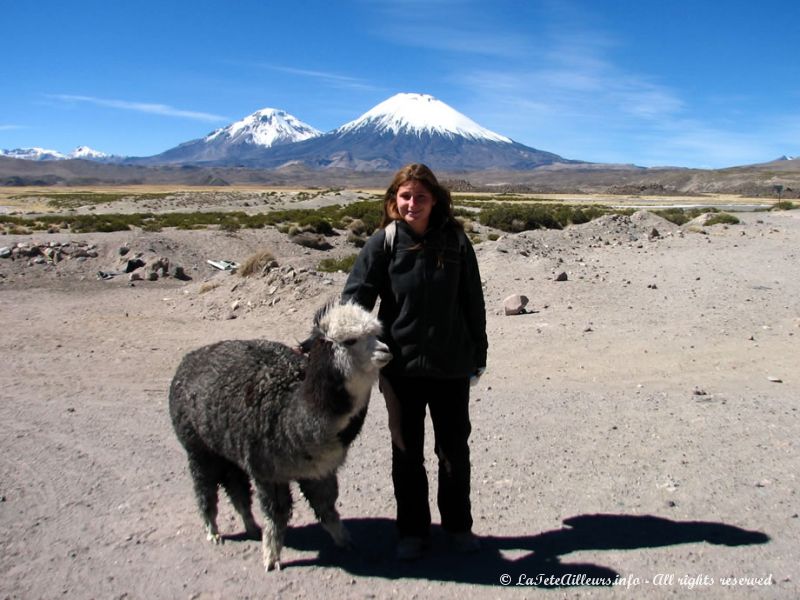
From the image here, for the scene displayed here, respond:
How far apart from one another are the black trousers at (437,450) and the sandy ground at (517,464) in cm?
27

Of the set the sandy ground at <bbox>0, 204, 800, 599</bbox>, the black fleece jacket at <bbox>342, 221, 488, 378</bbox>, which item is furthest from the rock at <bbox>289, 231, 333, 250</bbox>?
the black fleece jacket at <bbox>342, 221, 488, 378</bbox>

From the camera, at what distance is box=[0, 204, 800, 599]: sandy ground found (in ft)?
13.7

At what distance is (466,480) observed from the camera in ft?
14.2

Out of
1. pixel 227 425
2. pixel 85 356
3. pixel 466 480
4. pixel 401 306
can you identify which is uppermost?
pixel 401 306

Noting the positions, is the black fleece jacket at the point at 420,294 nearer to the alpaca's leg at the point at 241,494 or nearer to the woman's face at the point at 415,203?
the woman's face at the point at 415,203

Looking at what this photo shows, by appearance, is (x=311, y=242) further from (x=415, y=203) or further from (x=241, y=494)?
(x=415, y=203)

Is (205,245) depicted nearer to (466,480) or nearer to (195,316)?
(195,316)

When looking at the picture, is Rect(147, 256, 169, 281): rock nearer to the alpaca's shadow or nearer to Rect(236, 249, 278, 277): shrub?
Rect(236, 249, 278, 277): shrub

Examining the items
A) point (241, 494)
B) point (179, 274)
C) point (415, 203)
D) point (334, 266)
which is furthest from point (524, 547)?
point (179, 274)

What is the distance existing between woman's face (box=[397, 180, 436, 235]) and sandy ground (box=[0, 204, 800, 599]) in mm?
2127

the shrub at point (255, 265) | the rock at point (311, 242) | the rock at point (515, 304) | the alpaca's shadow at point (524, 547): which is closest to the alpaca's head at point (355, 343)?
the alpaca's shadow at point (524, 547)

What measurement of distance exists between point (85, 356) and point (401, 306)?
8.22m

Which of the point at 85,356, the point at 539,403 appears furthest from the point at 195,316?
the point at 539,403

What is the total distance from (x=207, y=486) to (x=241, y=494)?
238mm
